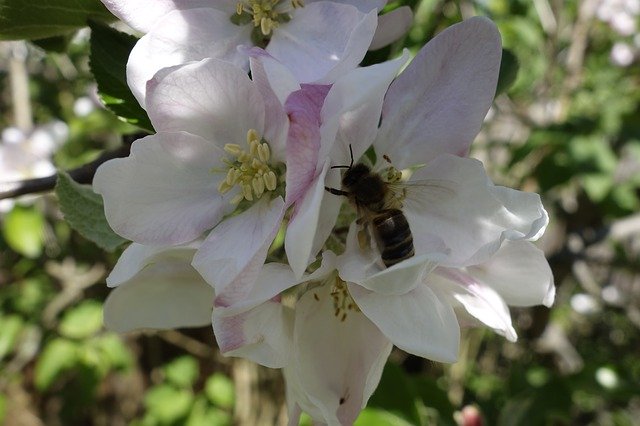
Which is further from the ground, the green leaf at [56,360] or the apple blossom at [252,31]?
the apple blossom at [252,31]

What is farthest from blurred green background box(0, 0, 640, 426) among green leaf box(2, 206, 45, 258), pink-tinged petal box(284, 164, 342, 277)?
pink-tinged petal box(284, 164, 342, 277)

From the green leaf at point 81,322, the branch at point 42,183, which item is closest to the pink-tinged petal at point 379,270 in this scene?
the branch at point 42,183

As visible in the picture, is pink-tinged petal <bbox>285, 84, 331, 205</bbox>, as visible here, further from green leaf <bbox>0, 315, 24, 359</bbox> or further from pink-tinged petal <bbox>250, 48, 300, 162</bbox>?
green leaf <bbox>0, 315, 24, 359</bbox>

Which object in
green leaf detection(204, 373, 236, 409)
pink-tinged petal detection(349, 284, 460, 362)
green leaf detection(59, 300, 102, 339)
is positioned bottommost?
green leaf detection(204, 373, 236, 409)

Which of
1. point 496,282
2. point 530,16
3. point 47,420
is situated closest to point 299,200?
point 496,282

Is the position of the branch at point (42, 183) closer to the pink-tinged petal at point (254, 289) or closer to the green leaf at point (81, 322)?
the pink-tinged petal at point (254, 289)

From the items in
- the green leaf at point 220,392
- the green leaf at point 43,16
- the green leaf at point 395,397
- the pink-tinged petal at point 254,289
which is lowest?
the green leaf at point 220,392

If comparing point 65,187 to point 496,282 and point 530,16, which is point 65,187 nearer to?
point 496,282
